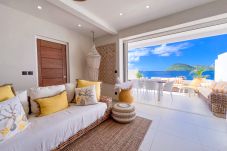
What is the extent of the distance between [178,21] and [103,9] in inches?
76.5

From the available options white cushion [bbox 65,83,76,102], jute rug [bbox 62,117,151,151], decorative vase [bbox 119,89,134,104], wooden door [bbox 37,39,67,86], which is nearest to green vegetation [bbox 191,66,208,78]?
decorative vase [bbox 119,89,134,104]

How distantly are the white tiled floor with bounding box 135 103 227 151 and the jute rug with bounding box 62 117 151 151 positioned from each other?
0.14m

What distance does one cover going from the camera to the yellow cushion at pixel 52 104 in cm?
167

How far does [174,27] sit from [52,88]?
3.38 metres

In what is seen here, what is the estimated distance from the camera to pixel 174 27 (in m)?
2.93

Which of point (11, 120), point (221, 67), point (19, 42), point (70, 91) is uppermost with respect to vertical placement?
point (19, 42)

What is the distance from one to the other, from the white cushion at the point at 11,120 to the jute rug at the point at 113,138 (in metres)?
0.71

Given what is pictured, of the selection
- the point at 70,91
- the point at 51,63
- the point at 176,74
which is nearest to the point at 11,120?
the point at 70,91

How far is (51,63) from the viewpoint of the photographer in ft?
11.0

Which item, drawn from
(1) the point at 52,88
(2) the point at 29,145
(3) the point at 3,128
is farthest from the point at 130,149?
(1) the point at 52,88

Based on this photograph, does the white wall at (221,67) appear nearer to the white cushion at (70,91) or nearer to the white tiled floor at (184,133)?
the white tiled floor at (184,133)

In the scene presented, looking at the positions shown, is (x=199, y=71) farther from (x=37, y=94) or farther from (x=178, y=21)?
(x=37, y=94)

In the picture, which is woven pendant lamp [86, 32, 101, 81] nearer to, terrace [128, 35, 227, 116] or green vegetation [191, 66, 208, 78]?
terrace [128, 35, 227, 116]

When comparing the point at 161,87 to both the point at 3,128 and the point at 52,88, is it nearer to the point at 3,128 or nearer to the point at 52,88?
the point at 52,88
